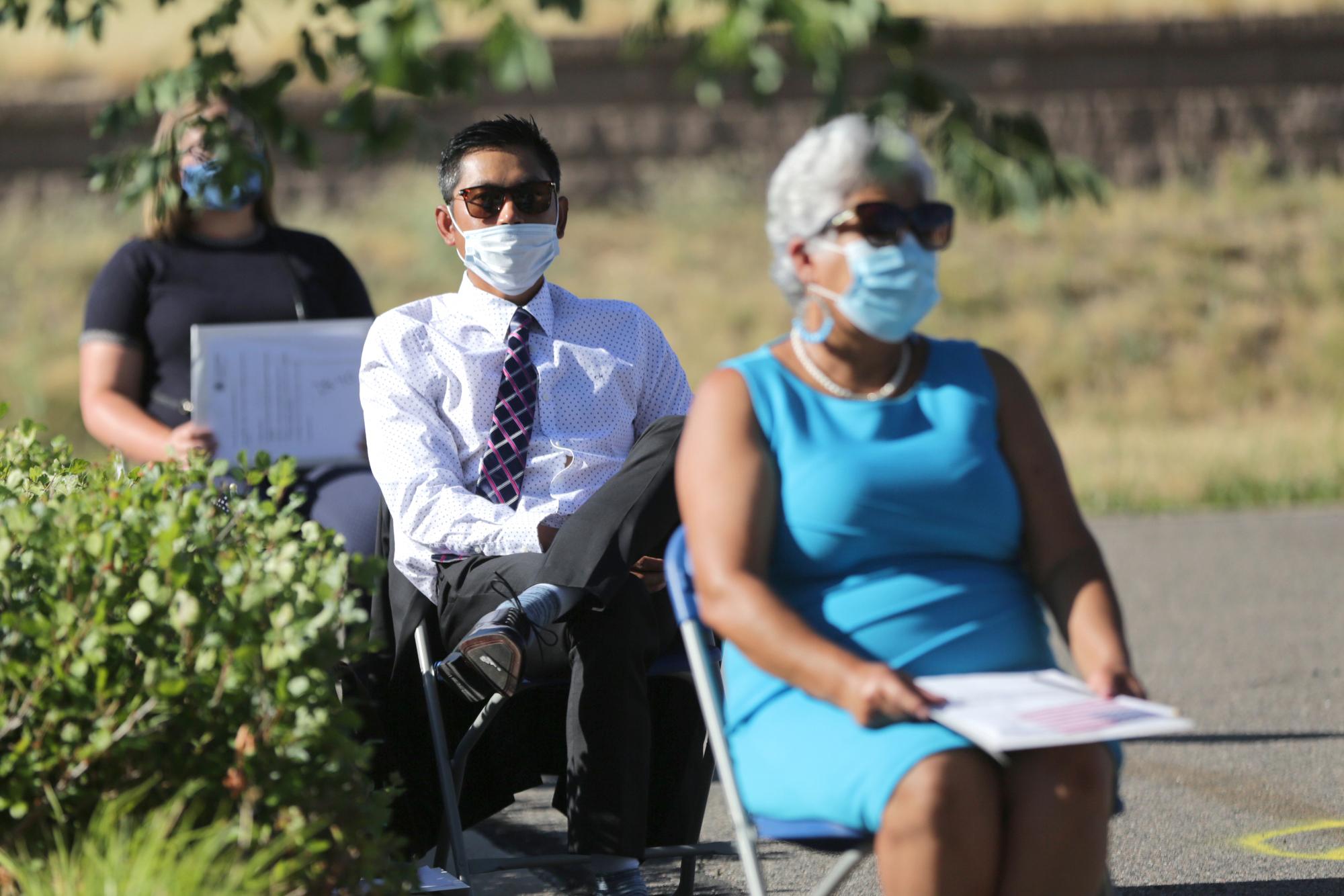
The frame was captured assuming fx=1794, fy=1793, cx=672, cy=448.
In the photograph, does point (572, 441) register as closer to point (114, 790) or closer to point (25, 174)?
point (114, 790)

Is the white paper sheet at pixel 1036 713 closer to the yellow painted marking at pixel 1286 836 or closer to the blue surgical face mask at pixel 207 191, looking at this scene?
the yellow painted marking at pixel 1286 836

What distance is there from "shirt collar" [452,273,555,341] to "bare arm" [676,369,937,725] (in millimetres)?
1382

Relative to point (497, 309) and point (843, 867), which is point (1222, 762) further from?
point (843, 867)

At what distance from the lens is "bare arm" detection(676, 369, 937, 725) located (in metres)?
2.75

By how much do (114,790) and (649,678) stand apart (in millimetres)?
1569

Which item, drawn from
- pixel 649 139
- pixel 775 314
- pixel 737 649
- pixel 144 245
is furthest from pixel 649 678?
pixel 649 139

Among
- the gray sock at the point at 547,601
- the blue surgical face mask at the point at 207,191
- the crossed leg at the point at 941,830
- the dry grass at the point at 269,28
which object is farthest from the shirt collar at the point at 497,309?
the dry grass at the point at 269,28

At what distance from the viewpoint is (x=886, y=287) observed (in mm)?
2949

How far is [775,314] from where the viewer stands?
19969mm

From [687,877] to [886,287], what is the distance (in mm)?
1784

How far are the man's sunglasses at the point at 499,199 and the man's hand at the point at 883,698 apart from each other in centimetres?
192

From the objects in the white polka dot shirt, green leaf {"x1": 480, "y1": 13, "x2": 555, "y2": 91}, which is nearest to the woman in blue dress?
green leaf {"x1": 480, "y1": 13, "x2": 555, "y2": 91}

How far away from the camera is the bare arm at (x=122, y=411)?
16.7 feet

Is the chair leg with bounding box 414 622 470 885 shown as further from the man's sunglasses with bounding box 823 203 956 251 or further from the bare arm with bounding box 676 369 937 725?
the man's sunglasses with bounding box 823 203 956 251
